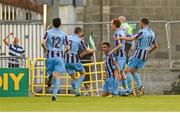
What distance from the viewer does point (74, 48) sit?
26.9 metres

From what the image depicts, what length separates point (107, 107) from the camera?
1978 centimetres

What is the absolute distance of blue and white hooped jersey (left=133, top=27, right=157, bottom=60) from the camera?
25.6 m

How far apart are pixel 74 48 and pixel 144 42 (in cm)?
221

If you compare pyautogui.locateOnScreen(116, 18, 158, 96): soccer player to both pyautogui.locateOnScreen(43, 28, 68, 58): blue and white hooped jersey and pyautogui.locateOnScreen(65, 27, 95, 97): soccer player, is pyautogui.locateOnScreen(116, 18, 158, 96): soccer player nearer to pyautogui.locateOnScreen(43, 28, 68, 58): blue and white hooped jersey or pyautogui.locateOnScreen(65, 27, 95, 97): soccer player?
pyautogui.locateOnScreen(65, 27, 95, 97): soccer player

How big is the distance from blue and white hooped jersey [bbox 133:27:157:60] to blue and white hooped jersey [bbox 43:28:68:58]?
2901 millimetres

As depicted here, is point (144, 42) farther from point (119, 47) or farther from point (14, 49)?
point (14, 49)

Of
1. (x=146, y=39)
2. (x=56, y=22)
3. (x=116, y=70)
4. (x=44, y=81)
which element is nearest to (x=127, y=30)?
(x=44, y=81)

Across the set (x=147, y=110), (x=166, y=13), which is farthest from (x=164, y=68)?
(x=147, y=110)

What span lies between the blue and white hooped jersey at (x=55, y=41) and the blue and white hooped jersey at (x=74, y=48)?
300cm

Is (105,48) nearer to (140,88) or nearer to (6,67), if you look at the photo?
(140,88)

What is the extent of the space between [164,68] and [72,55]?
5906 millimetres

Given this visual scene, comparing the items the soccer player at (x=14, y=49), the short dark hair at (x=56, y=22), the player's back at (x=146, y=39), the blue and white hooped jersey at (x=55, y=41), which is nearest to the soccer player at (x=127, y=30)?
the player's back at (x=146, y=39)

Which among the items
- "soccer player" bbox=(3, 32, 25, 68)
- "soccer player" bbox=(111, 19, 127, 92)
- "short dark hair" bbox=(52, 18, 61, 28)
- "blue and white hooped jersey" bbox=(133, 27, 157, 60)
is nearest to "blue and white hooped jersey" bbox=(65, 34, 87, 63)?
"soccer player" bbox=(111, 19, 127, 92)

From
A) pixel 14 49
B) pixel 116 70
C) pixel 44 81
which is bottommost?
pixel 44 81
